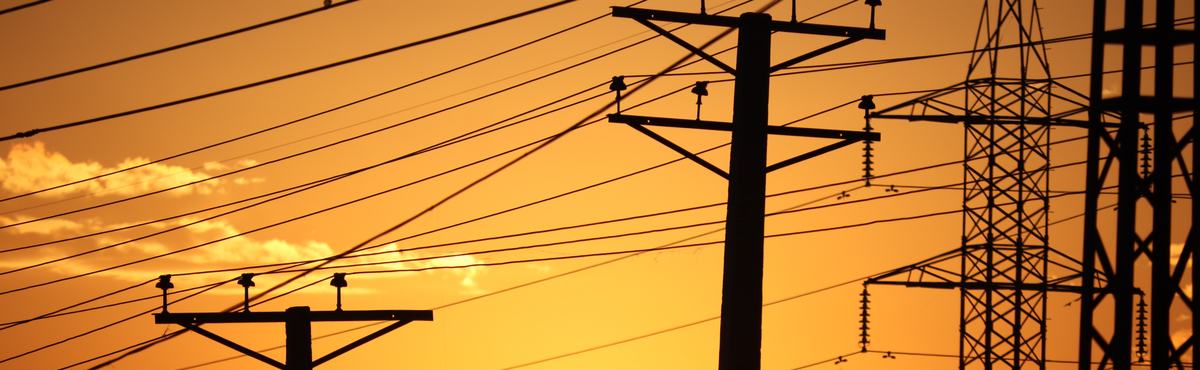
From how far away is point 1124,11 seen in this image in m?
20.6

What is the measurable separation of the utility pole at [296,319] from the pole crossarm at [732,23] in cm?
777

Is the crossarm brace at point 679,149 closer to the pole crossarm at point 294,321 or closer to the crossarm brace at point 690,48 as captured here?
the crossarm brace at point 690,48

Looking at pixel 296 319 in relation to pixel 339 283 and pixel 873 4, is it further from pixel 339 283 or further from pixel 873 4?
pixel 873 4

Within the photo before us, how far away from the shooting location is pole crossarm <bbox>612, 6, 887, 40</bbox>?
22.2 metres

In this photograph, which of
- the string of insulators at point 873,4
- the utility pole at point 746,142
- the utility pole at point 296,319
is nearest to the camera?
the utility pole at point 746,142

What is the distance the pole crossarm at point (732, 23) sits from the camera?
72.8 feet

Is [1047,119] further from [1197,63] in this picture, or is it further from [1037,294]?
[1197,63]

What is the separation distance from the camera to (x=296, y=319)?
27578 mm

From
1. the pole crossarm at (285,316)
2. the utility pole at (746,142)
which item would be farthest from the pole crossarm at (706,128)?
the pole crossarm at (285,316)

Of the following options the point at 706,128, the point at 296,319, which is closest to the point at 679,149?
the point at 706,128

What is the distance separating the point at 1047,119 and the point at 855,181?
3.51 metres

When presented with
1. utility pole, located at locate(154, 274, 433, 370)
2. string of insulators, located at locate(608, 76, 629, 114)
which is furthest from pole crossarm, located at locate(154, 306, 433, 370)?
string of insulators, located at locate(608, 76, 629, 114)

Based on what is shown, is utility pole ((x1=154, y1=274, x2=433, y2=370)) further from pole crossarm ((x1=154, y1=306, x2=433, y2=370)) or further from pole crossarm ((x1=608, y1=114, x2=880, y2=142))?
pole crossarm ((x1=608, y1=114, x2=880, y2=142))

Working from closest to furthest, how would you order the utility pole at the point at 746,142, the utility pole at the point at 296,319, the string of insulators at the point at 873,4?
the utility pole at the point at 746,142, the string of insulators at the point at 873,4, the utility pole at the point at 296,319
